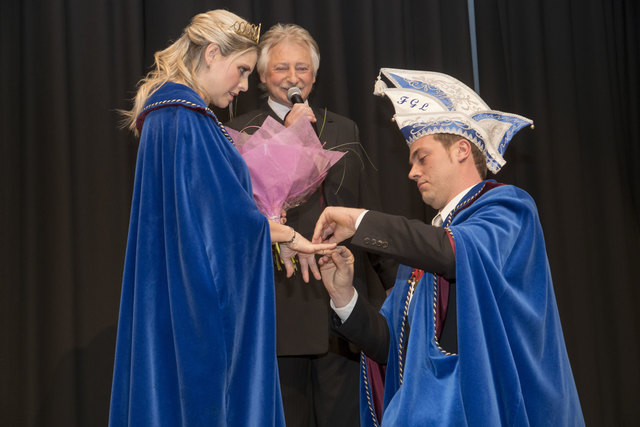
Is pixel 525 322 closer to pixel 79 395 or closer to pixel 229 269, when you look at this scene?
pixel 229 269

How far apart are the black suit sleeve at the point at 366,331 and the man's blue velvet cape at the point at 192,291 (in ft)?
1.29

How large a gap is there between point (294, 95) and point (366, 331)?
3.33 ft

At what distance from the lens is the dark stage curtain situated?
3.09 metres

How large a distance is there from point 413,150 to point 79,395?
1.94 metres

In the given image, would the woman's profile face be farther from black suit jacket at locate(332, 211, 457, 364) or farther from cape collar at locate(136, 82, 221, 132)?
black suit jacket at locate(332, 211, 457, 364)

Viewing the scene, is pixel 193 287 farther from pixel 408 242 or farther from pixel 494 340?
pixel 494 340

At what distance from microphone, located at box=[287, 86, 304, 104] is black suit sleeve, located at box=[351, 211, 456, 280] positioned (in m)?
0.92

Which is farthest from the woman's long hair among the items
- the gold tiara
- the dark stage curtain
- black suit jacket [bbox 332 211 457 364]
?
the dark stage curtain

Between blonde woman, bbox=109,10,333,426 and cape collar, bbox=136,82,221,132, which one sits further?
cape collar, bbox=136,82,221,132

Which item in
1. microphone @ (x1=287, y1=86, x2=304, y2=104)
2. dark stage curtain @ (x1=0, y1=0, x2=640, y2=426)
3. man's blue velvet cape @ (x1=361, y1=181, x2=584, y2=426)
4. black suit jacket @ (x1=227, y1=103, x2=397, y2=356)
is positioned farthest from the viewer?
dark stage curtain @ (x1=0, y1=0, x2=640, y2=426)

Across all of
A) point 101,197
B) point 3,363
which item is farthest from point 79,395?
point 101,197

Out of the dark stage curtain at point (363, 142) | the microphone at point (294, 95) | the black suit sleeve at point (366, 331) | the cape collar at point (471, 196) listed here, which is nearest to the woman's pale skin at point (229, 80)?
the black suit sleeve at point (366, 331)

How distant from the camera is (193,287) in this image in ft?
5.82

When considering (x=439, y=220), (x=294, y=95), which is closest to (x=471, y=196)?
(x=439, y=220)
